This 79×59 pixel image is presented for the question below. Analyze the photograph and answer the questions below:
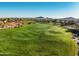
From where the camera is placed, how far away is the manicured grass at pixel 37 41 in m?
1.17

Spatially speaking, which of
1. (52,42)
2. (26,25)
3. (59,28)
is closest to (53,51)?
(52,42)

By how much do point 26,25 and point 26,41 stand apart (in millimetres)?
122

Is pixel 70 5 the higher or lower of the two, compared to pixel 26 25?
higher

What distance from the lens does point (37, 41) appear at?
3.86 feet

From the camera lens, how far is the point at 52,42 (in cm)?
118

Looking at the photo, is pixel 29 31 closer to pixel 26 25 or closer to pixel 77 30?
pixel 26 25

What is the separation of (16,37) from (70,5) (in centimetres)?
47

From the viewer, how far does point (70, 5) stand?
1.18m

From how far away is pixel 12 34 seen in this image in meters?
1.19

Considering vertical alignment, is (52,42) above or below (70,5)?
below

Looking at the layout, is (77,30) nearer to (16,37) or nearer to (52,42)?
(52,42)

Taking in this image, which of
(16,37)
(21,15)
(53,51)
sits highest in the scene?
(21,15)

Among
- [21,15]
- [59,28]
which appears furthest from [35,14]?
[59,28]

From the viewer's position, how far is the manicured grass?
117cm
